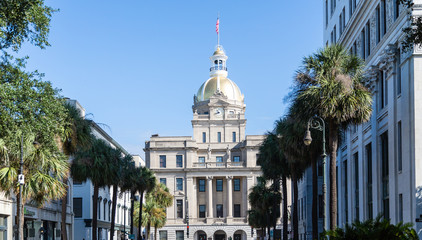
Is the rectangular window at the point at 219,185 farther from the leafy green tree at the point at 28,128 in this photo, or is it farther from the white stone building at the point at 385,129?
the leafy green tree at the point at 28,128

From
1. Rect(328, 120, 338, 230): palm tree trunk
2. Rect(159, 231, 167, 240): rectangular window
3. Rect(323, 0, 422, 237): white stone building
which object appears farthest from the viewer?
Rect(159, 231, 167, 240): rectangular window

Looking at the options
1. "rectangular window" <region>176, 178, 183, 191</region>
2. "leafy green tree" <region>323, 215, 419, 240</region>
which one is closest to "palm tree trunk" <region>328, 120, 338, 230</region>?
"leafy green tree" <region>323, 215, 419, 240</region>

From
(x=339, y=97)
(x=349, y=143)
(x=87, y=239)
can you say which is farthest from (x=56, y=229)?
(x=339, y=97)

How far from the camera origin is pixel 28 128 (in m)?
23.5

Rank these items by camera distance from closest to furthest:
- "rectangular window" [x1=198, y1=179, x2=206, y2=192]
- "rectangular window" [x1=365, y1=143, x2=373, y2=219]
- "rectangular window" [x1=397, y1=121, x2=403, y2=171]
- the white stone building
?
the white stone building < "rectangular window" [x1=397, y1=121, x2=403, y2=171] < "rectangular window" [x1=365, y1=143, x2=373, y2=219] < "rectangular window" [x1=198, y1=179, x2=206, y2=192]

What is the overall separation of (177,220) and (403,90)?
84.3 metres

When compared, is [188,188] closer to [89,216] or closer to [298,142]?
[89,216]

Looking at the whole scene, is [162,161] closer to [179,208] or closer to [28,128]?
[179,208]

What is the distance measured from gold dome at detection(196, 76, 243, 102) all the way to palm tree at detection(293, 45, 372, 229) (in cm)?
9113

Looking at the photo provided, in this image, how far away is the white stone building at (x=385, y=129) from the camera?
30.5 m

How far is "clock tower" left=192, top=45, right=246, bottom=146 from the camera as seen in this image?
391 ft

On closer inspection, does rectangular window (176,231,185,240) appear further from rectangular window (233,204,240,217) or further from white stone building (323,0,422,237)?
white stone building (323,0,422,237)

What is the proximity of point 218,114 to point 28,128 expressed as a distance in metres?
97.2

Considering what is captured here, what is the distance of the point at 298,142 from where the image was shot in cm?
3828
